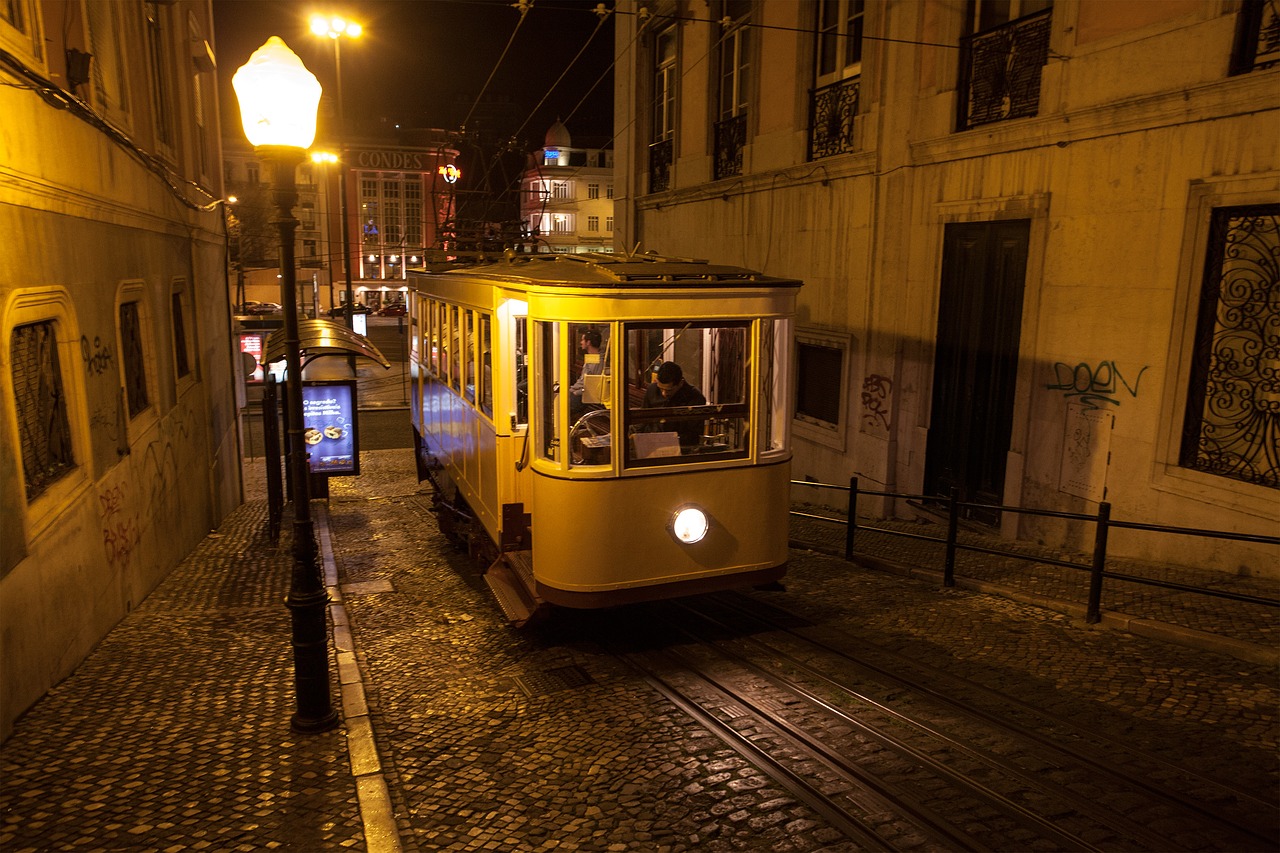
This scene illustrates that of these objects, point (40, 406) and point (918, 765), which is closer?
point (918, 765)

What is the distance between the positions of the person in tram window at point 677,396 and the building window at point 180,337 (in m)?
7.22

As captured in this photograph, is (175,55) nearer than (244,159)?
Yes

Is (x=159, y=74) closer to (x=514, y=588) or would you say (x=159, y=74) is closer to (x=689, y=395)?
(x=514, y=588)

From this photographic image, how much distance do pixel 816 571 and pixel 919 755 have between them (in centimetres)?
404

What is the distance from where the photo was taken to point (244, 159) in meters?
68.3

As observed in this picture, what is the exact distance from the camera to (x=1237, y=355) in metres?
7.35

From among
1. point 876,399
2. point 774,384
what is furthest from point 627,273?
point 876,399

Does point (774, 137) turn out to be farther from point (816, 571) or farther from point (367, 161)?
point (367, 161)

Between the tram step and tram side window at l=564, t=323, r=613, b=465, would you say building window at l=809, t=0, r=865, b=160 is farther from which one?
the tram step

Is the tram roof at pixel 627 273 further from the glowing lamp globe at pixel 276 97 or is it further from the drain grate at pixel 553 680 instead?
the drain grate at pixel 553 680

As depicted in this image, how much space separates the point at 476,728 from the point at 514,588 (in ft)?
5.91

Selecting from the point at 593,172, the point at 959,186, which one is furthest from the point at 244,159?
the point at 959,186

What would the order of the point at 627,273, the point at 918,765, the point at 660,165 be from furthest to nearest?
the point at 660,165 < the point at 627,273 < the point at 918,765

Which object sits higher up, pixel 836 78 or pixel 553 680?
pixel 836 78
